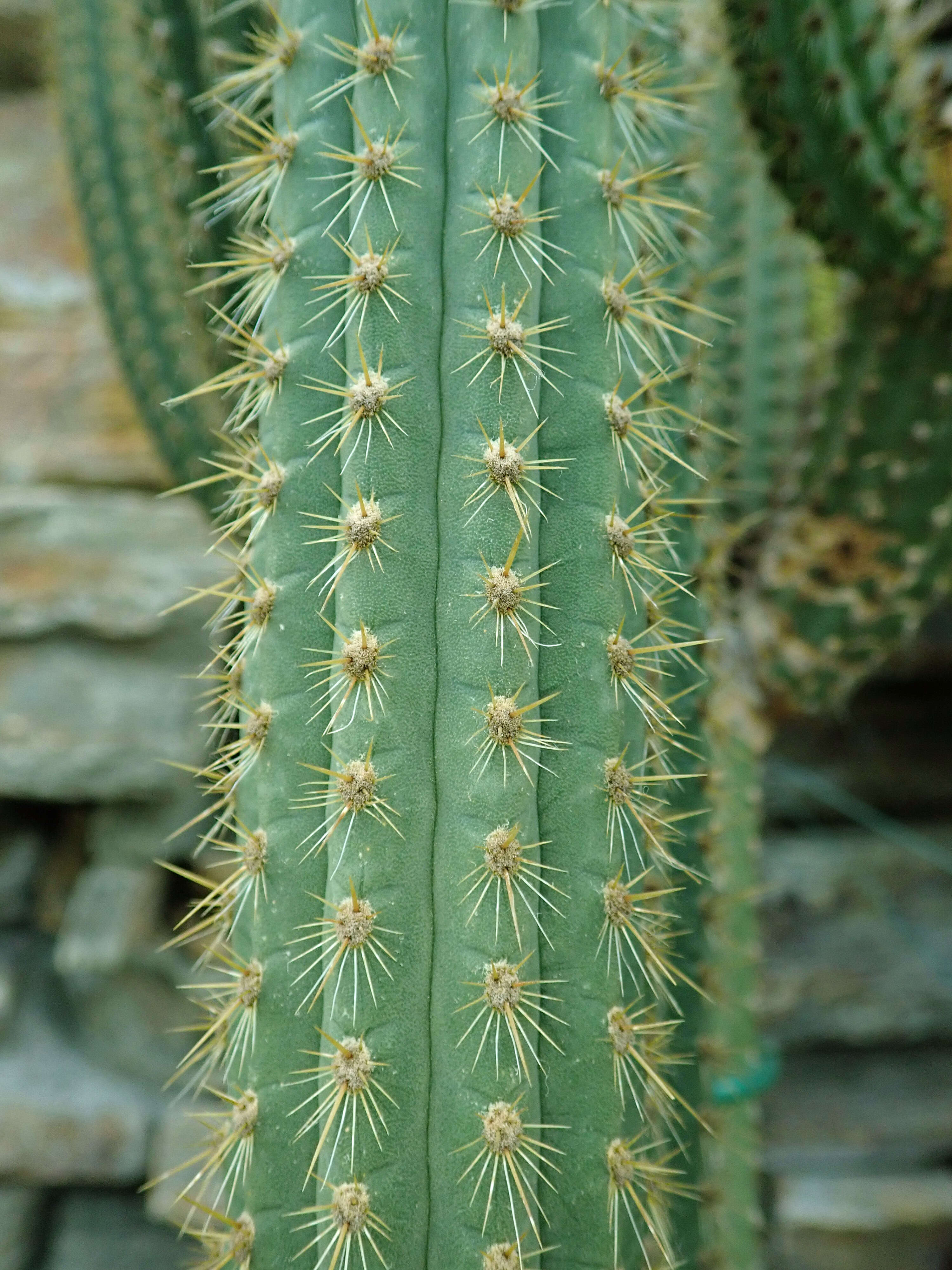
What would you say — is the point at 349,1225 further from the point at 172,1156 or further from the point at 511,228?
the point at 172,1156

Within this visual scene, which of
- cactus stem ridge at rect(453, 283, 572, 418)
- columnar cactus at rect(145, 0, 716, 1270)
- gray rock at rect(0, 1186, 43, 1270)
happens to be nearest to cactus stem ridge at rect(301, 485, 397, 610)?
columnar cactus at rect(145, 0, 716, 1270)

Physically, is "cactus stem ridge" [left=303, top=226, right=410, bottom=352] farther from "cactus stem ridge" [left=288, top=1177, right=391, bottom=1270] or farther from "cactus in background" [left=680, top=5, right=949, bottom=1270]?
"cactus stem ridge" [left=288, top=1177, right=391, bottom=1270]

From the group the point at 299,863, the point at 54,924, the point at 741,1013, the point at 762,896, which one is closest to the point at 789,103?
the point at 299,863

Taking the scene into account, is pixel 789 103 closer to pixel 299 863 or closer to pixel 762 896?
pixel 299 863

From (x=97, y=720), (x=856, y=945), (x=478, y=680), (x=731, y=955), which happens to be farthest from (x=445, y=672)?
(x=856, y=945)

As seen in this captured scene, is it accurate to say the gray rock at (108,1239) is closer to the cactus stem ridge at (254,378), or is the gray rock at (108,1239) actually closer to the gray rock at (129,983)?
the gray rock at (129,983)
